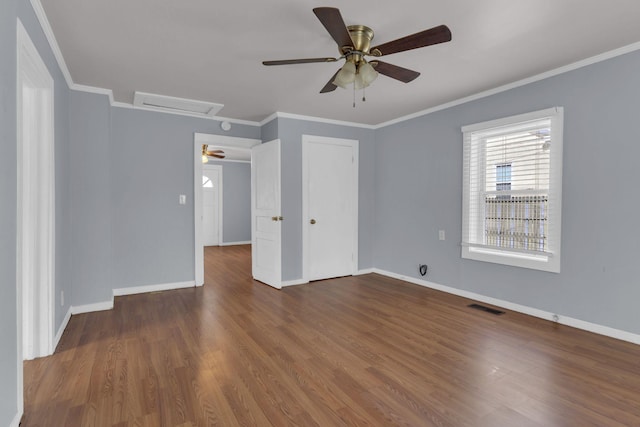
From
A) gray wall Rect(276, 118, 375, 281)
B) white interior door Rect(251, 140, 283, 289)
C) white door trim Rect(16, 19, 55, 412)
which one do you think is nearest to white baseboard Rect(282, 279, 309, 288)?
gray wall Rect(276, 118, 375, 281)

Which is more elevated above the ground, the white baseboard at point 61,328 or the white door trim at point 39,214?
the white door trim at point 39,214

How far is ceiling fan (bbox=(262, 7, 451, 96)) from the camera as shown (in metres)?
2.00

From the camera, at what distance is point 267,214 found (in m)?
4.73

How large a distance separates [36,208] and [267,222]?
104 inches

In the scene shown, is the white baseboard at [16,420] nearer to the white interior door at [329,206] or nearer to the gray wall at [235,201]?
the white interior door at [329,206]

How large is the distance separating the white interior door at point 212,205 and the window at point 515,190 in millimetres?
6706

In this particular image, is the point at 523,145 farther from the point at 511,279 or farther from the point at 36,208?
the point at 36,208

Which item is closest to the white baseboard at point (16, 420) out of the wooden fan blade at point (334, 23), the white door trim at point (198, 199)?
the wooden fan blade at point (334, 23)

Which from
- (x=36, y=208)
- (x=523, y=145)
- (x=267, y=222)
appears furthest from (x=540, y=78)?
(x=36, y=208)

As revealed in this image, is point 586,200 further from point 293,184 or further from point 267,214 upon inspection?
point 267,214

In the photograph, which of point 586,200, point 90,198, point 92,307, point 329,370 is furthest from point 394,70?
point 92,307

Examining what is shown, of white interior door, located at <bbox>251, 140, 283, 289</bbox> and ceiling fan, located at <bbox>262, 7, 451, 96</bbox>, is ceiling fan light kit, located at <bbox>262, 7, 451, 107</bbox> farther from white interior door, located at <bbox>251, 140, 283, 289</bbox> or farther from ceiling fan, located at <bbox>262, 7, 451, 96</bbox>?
white interior door, located at <bbox>251, 140, 283, 289</bbox>

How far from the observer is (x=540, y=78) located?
10.8 ft
